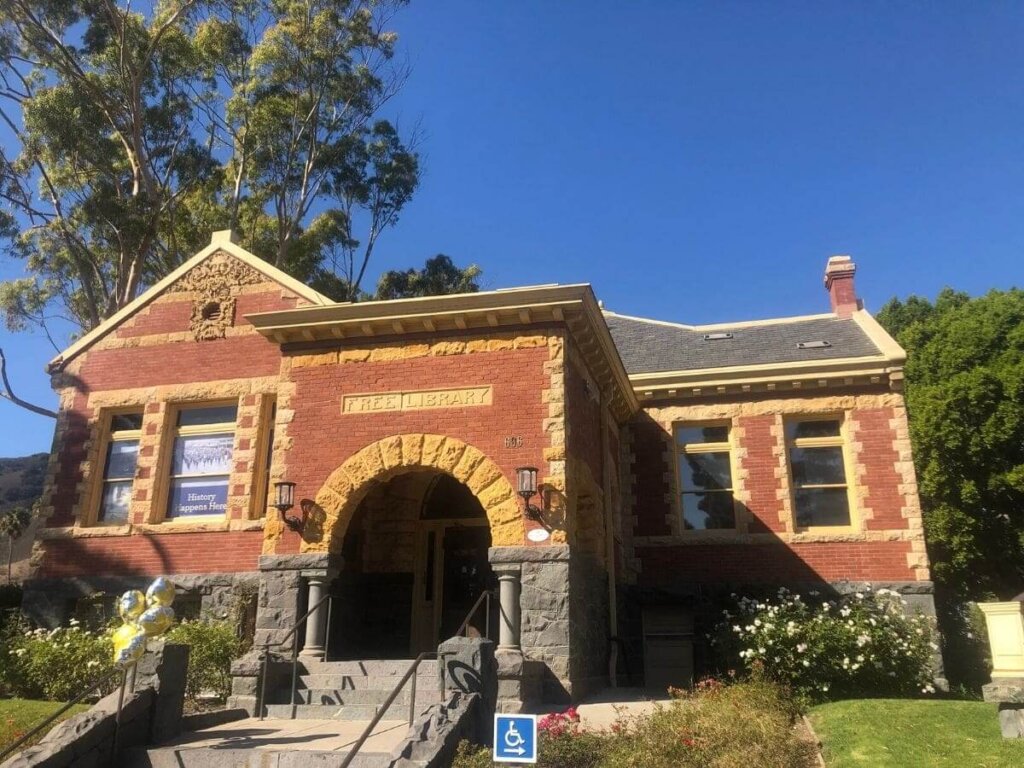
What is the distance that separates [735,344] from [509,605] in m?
9.78

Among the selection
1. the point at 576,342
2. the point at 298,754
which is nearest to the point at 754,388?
the point at 576,342

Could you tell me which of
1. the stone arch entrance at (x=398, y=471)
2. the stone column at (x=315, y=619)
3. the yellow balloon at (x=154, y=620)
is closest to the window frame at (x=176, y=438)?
the stone arch entrance at (x=398, y=471)

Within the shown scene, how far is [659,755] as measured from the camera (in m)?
6.77

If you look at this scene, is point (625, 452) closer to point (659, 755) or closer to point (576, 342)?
point (576, 342)

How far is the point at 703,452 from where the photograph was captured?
1563cm

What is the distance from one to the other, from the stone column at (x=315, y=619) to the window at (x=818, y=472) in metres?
8.97

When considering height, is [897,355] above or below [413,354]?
above

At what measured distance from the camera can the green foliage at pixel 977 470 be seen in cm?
2111

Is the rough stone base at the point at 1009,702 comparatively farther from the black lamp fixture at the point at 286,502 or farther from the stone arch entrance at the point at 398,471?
the black lamp fixture at the point at 286,502

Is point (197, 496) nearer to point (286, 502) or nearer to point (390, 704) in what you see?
point (286, 502)

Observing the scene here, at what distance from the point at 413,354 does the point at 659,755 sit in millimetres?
6710

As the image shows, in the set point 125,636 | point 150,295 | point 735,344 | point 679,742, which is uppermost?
point 150,295

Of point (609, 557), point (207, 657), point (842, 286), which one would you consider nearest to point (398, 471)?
point (207, 657)

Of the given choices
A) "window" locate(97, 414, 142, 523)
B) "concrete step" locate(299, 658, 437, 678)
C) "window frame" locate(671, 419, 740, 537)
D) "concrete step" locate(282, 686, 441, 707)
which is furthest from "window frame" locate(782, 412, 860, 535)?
"window" locate(97, 414, 142, 523)
